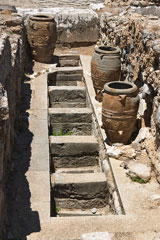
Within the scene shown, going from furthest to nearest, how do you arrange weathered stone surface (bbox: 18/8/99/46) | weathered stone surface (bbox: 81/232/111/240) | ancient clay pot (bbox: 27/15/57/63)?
weathered stone surface (bbox: 18/8/99/46), ancient clay pot (bbox: 27/15/57/63), weathered stone surface (bbox: 81/232/111/240)

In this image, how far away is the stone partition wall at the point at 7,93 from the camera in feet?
11.2

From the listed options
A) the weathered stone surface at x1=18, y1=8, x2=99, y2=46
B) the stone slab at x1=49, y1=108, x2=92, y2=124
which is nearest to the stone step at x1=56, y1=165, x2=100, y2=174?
the stone slab at x1=49, y1=108, x2=92, y2=124

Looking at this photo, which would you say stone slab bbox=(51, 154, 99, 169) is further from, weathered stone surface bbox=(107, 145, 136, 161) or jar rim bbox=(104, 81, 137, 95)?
jar rim bbox=(104, 81, 137, 95)

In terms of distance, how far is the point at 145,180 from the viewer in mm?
5039

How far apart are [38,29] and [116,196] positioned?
605cm

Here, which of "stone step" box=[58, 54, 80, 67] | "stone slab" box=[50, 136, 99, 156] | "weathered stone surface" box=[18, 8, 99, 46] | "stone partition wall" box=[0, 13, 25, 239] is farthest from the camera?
"weathered stone surface" box=[18, 8, 99, 46]

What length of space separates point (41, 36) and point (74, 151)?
4.55m

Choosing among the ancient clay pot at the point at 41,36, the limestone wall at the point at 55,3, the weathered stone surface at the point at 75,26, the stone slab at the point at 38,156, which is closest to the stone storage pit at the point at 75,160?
the stone slab at the point at 38,156

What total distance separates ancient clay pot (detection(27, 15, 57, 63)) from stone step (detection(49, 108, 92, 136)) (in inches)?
122

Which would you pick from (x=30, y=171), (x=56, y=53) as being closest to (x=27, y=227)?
(x=30, y=171)

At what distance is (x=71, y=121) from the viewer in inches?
295

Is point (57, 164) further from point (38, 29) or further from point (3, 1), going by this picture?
point (3, 1)

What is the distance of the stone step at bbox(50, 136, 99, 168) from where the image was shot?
6306 millimetres

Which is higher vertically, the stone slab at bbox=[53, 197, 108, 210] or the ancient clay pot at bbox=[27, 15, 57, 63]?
the ancient clay pot at bbox=[27, 15, 57, 63]
